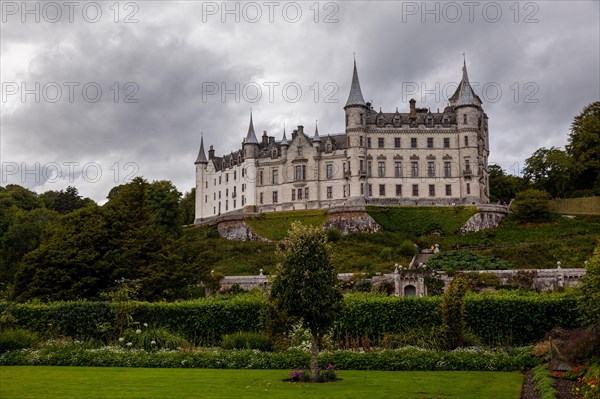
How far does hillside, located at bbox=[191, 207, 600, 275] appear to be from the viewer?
52.5 m

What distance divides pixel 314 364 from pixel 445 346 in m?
7.67

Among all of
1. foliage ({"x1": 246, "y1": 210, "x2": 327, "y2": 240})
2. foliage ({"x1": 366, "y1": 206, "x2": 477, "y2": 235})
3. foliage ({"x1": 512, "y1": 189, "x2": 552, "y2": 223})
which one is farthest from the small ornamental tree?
foliage ({"x1": 512, "y1": 189, "x2": 552, "y2": 223})

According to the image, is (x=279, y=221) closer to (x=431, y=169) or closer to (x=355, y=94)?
(x=355, y=94)

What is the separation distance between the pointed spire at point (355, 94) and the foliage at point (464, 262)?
23489 mm

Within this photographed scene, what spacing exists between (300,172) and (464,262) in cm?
2828

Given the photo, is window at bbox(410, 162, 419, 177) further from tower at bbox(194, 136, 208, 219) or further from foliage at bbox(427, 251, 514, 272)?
tower at bbox(194, 136, 208, 219)

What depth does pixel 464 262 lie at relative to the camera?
49.2m

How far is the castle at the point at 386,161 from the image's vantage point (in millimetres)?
70750

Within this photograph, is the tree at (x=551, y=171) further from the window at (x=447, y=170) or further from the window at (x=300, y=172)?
the window at (x=300, y=172)

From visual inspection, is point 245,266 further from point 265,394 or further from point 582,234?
point 265,394

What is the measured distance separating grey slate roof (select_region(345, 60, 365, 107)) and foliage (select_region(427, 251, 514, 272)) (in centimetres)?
2351

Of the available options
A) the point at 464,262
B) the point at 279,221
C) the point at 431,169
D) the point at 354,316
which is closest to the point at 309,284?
the point at 354,316

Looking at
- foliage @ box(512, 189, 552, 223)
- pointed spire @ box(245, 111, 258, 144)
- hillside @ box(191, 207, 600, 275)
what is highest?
pointed spire @ box(245, 111, 258, 144)

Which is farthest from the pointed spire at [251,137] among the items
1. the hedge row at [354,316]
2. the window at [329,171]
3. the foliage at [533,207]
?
the hedge row at [354,316]
